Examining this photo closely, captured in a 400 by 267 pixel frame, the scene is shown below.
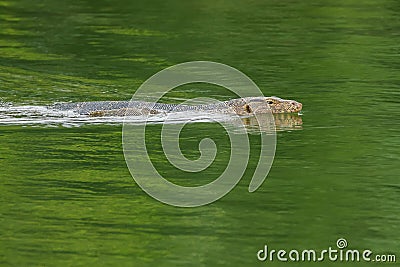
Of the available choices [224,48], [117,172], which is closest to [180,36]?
[224,48]

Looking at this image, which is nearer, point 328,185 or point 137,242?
point 137,242

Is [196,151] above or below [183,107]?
below

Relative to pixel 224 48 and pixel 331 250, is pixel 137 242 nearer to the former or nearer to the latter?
pixel 331 250

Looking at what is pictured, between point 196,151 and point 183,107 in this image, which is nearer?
point 196,151

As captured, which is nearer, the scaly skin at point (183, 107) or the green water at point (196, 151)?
the green water at point (196, 151)

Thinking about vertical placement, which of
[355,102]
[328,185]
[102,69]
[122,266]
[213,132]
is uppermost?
[102,69]
